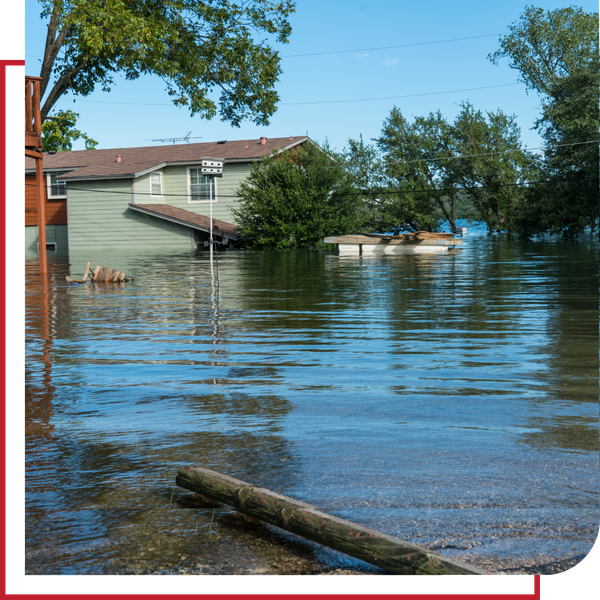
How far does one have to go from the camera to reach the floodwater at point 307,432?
292cm

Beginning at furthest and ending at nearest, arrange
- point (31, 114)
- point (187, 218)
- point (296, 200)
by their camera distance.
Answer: point (296, 200)
point (187, 218)
point (31, 114)

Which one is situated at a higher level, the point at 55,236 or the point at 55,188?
the point at 55,188

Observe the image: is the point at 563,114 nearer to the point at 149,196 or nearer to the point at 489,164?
the point at 489,164

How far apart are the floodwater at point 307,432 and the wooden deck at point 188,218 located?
26.4 meters

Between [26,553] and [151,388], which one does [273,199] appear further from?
[26,553]

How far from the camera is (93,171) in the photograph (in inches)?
1583

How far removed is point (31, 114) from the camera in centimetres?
1463

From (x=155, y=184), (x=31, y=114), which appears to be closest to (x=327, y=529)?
(x=31, y=114)

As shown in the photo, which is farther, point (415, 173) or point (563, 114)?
point (415, 173)

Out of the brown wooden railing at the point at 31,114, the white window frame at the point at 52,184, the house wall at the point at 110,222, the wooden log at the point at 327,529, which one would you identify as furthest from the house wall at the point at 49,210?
the wooden log at the point at 327,529

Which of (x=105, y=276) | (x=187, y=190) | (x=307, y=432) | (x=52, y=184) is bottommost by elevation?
(x=307, y=432)

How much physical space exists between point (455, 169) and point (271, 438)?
55618 millimetres

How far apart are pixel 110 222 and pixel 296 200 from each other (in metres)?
11.0

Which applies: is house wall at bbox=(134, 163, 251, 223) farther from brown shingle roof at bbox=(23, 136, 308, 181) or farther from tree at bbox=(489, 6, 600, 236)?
tree at bbox=(489, 6, 600, 236)
